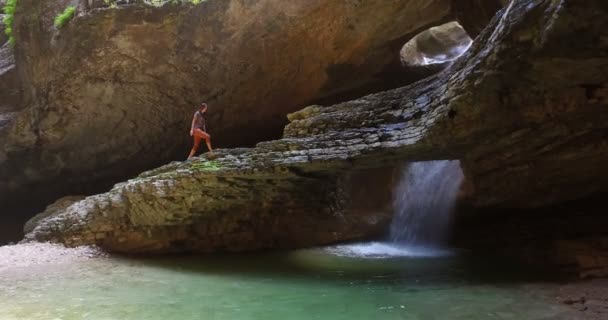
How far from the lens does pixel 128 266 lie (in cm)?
836

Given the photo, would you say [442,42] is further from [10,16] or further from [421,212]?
[10,16]

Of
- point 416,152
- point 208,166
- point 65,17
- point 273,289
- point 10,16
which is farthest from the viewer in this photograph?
point 10,16

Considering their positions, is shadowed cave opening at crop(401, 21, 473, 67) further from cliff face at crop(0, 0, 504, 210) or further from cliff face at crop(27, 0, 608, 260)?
cliff face at crop(27, 0, 608, 260)

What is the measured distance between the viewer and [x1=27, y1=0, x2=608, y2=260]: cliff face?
560 centimetres

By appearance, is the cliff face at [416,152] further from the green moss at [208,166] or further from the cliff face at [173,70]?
the cliff face at [173,70]

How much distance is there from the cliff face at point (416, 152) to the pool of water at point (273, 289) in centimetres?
116

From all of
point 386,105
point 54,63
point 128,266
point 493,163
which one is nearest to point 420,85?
point 386,105

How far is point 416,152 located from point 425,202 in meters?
3.94

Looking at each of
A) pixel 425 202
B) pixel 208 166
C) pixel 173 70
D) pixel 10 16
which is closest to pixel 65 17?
pixel 10 16

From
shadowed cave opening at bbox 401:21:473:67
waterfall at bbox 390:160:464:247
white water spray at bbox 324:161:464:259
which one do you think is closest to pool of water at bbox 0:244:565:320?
white water spray at bbox 324:161:464:259

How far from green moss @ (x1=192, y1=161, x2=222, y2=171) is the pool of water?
201 cm

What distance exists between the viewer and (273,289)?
6074 millimetres

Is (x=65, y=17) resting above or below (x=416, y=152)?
above

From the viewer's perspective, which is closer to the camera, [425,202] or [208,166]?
[208,166]
